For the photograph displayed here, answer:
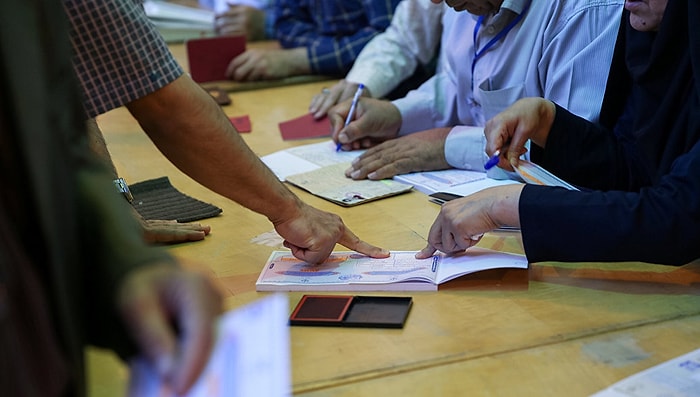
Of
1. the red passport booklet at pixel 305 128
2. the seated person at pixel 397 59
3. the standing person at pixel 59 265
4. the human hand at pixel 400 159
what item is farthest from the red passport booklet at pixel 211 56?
the standing person at pixel 59 265

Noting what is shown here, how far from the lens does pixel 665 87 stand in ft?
4.87

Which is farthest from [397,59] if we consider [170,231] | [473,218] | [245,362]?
[245,362]

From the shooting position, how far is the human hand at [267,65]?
3.03 meters

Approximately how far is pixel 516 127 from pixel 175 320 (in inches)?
41.6

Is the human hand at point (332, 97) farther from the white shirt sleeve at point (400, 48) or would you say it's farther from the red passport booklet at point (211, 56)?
the red passport booklet at point (211, 56)

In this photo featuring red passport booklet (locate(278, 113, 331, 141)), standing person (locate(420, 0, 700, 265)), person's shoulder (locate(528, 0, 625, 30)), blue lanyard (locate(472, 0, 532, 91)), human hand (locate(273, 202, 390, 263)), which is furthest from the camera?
red passport booklet (locate(278, 113, 331, 141))

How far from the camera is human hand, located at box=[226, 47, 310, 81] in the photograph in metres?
3.03

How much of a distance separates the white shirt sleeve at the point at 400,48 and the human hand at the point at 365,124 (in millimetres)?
276

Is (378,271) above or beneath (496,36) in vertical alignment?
beneath

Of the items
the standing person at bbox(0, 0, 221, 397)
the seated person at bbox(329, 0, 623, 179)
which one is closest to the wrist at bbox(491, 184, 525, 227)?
the seated person at bbox(329, 0, 623, 179)

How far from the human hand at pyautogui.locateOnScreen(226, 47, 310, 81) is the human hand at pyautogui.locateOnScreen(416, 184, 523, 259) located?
1.70 metres

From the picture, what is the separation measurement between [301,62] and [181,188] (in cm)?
123

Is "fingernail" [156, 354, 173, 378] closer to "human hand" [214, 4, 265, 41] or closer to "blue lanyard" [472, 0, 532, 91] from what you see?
"blue lanyard" [472, 0, 532, 91]

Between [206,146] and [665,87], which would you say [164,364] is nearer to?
[206,146]
